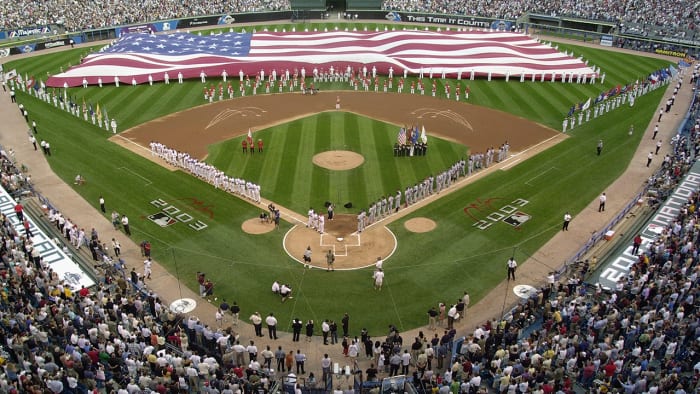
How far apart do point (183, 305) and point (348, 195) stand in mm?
13139

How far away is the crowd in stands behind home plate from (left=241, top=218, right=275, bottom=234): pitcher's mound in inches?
2319

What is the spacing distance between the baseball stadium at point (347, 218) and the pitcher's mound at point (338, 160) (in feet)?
0.72

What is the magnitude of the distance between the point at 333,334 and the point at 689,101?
152 ft

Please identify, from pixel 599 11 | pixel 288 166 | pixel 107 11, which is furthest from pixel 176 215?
pixel 599 11

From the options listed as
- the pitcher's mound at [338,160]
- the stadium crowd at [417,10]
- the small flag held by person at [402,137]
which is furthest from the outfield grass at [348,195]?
the stadium crowd at [417,10]

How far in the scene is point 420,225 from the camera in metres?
31.7

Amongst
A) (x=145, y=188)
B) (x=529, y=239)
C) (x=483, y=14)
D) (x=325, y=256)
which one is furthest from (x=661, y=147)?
(x=483, y=14)

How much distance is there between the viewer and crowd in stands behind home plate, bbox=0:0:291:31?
75.0 metres

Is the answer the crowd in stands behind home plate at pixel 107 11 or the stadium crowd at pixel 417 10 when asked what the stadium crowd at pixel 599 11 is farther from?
the crowd in stands behind home plate at pixel 107 11

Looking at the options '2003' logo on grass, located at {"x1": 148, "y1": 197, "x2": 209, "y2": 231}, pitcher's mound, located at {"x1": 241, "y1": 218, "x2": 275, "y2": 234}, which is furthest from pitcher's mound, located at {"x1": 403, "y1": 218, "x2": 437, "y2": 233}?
'2003' logo on grass, located at {"x1": 148, "y1": 197, "x2": 209, "y2": 231}

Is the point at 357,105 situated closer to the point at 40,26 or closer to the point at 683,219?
the point at 683,219

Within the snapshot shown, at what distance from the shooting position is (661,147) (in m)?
42.0

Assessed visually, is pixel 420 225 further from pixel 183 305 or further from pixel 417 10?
pixel 417 10

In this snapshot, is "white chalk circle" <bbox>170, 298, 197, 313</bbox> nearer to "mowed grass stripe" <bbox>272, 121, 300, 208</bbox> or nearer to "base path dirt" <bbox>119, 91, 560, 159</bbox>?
"mowed grass stripe" <bbox>272, 121, 300, 208</bbox>
